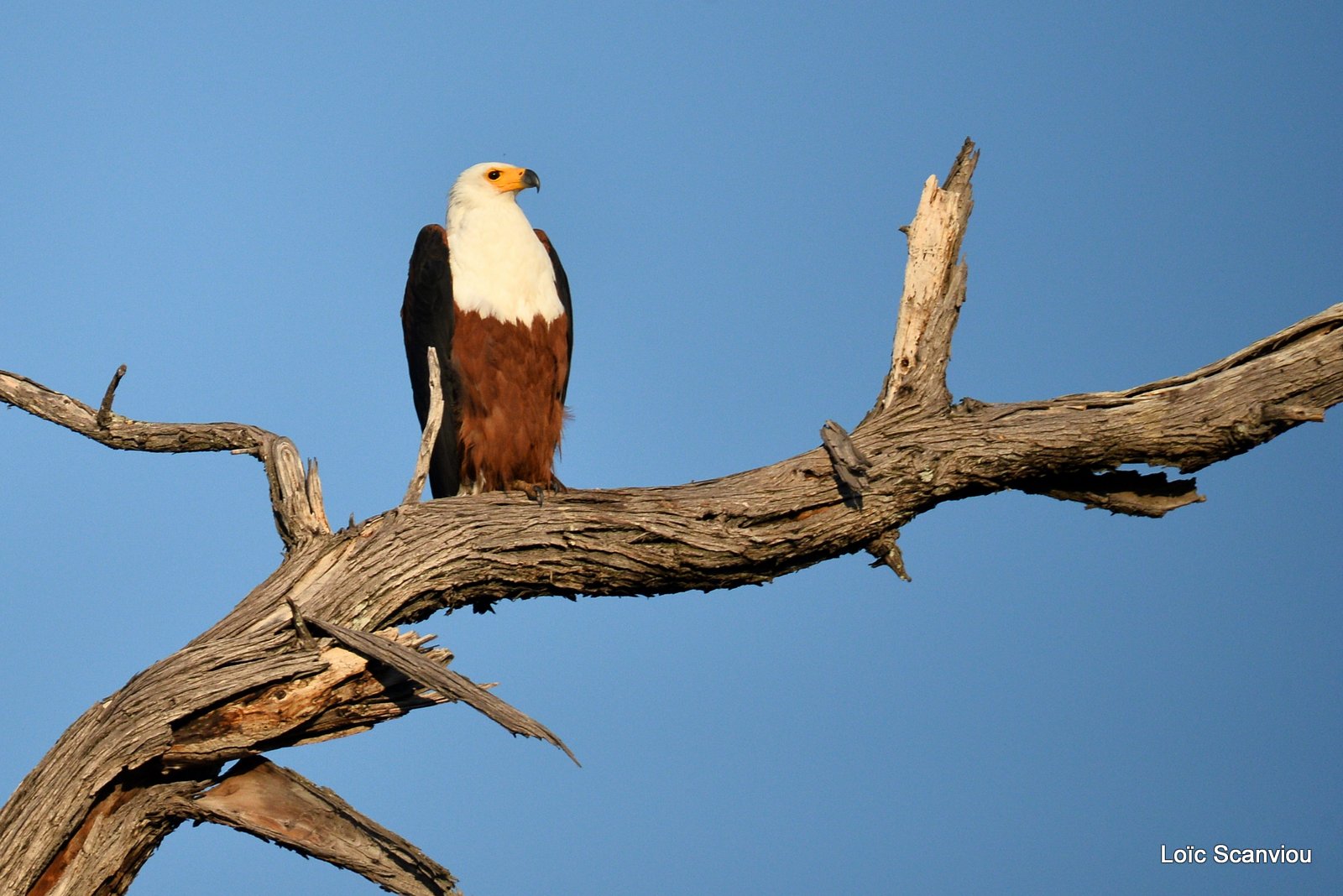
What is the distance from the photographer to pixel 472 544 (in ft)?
13.7

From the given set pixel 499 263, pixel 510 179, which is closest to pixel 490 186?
pixel 510 179

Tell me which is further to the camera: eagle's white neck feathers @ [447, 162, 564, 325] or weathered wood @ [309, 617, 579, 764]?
eagle's white neck feathers @ [447, 162, 564, 325]

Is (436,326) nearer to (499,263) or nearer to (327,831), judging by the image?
(499,263)

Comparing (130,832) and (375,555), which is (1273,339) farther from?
(130,832)

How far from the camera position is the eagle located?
17.8ft

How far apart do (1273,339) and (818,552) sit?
1.67 m

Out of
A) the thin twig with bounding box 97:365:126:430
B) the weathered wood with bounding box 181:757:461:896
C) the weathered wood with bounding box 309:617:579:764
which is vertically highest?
the thin twig with bounding box 97:365:126:430

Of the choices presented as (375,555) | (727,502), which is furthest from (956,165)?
(375,555)

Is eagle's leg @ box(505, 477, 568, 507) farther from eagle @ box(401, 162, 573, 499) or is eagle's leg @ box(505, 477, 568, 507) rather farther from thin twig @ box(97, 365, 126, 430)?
thin twig @ box(97, 365, 126, 430)

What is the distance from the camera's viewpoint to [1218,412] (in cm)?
423

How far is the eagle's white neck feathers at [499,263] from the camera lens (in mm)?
5410

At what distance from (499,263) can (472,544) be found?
1.69 metres

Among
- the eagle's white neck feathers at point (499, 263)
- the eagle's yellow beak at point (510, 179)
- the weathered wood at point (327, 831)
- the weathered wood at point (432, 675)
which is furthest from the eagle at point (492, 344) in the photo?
the weathered wood at point (327, 831)

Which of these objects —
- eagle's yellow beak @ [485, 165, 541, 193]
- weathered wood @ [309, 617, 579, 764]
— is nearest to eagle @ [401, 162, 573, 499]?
eagle's yellow beak @ [485, 165, 541, 193]
